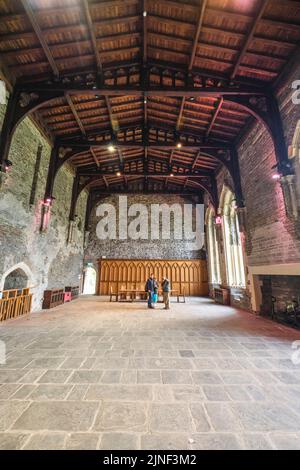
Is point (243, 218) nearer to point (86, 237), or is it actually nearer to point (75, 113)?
point (75, 113)

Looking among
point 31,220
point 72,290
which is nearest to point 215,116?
point 31,220

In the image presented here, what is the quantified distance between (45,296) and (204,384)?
7022 millimetres

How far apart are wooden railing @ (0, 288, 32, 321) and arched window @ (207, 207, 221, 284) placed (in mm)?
9220

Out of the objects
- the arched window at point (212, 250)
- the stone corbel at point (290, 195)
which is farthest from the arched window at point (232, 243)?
the stone corbel at point (290, 195)

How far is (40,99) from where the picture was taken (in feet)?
20.3

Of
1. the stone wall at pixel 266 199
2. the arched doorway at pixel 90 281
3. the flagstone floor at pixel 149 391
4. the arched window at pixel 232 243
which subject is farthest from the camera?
the arched doorway at pixel 90 281

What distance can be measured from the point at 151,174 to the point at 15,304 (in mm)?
8808

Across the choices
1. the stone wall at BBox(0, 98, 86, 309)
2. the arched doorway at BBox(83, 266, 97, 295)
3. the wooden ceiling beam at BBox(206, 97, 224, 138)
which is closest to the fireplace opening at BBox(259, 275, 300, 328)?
the wooden ceiling beam at BBox(206, 97, 224, 138)

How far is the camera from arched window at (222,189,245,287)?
359 inches

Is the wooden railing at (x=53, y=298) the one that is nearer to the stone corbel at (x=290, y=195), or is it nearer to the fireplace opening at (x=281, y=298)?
the fireplace opening at (x=281, y=298)

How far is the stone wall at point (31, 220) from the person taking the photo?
578 centimetres

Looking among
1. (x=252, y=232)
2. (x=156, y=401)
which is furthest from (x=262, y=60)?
(x=156, y=401)

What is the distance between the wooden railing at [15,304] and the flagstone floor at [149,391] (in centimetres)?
162

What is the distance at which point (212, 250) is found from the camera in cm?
1233
